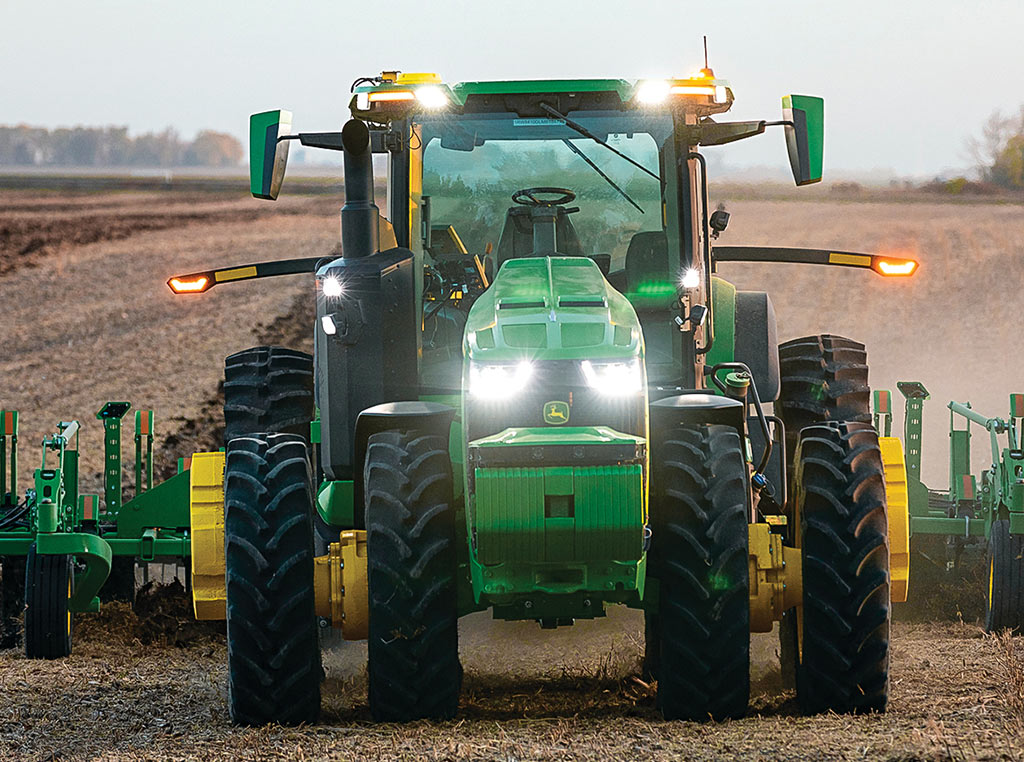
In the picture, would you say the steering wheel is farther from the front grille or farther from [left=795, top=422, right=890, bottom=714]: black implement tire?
[left=795, top=422, right=890, bottom=714]: black implement tire

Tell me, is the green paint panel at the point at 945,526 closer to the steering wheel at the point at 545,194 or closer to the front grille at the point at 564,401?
the steering wheel at the point at 545,194

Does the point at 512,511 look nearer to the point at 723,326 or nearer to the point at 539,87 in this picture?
the point at 539,87

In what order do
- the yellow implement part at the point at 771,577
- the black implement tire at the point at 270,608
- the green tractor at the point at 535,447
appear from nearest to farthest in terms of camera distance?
the green tractor at the point at 535,447 → the black implement tire at the point at 270,608 → the yellow implement part at the point at 771,577

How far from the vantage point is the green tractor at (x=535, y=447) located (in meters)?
5.75

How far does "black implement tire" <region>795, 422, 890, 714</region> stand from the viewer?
605 centimetres

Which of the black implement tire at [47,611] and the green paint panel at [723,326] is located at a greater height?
the green paint panel at [723,326]

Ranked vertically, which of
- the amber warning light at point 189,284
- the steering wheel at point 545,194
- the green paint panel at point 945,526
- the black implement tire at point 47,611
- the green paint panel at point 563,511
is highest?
the steering wheel at point 545,194

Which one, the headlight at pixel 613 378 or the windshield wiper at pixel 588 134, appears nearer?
the headlight at pixel 613 378

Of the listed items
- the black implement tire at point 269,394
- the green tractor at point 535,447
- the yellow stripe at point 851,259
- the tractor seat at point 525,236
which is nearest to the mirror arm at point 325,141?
the green tractor at point 535,447

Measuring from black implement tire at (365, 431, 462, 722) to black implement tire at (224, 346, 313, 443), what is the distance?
2.72 meters

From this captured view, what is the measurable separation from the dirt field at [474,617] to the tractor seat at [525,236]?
7.13ft

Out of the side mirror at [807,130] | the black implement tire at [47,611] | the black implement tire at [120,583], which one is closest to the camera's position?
the side mirror at [807,130]

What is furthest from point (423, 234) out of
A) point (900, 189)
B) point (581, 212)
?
point (900, 189)

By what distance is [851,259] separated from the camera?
8234 millimetres
